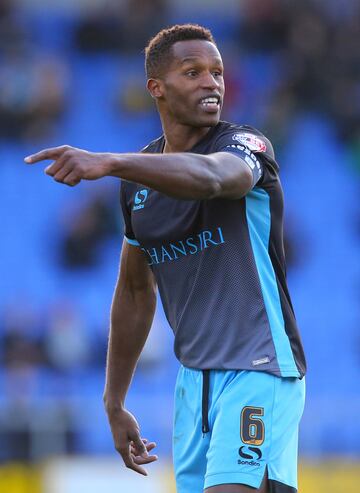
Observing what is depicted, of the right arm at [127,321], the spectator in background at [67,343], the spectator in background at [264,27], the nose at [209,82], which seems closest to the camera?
the nose at [209,82]

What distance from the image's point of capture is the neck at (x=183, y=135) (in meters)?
5.62

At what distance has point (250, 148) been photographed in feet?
17.3

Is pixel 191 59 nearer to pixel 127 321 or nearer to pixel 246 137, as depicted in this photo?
pixel 246 137

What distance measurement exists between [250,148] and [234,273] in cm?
52

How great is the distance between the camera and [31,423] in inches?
468

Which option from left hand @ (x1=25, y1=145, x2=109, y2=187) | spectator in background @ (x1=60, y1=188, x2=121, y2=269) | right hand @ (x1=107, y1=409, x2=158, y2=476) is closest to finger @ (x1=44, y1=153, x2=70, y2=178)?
left hand @ (x1=25, y1=145, x2=109, y2=187)

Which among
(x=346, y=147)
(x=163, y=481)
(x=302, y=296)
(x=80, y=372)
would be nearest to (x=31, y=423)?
(x=163, y=481)

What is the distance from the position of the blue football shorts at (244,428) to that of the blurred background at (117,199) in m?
6.09

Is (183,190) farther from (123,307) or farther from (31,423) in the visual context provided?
(31,423)

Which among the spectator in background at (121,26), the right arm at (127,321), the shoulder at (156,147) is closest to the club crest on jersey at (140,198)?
the shoulder at (156,147)

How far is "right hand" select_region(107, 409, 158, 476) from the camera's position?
19.5 feet

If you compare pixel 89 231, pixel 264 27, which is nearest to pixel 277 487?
pixel 89 231

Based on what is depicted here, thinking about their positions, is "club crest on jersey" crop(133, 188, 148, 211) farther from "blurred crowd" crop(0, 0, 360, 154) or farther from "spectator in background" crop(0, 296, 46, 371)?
"blurred crowd" crop(0, 0, 360, 154)

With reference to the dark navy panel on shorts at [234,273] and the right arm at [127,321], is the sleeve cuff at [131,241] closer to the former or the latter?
the right arm at [127,321]
